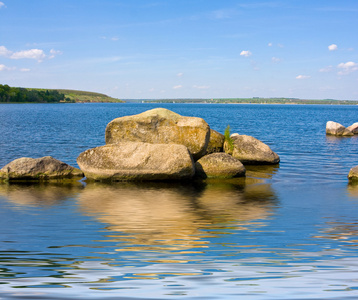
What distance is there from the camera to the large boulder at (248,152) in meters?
21.9

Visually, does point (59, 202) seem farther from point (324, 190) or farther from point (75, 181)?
point (324, 190)

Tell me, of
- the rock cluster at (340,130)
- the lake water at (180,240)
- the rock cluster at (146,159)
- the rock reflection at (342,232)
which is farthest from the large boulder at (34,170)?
the rock cluster at (340,130)

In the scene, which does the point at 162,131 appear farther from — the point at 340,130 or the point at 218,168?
the point at 340,130

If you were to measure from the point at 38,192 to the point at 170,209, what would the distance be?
5535mm

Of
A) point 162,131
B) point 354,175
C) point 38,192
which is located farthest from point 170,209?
point 354,175

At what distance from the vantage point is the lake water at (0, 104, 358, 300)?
5.73m

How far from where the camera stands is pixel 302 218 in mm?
10969

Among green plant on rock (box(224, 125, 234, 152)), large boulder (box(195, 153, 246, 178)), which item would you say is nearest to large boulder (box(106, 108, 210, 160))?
large boulder (box(195, 153, 246, 178))

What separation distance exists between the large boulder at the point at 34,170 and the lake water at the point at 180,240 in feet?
3.82

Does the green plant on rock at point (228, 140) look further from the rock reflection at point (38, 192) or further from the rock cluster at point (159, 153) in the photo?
the rock reflection at point (38, 192)

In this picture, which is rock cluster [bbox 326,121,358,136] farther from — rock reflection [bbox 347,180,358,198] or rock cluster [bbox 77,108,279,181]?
rock reflection [bbox 347,180,358,198]

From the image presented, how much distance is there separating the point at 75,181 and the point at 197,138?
19.4 feet

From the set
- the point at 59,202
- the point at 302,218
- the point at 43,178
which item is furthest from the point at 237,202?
the point at 43,178

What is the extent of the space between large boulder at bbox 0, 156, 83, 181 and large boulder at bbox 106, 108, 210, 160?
3075 millimetres
